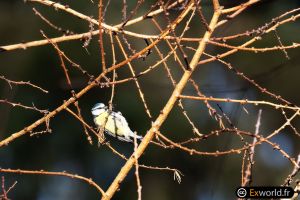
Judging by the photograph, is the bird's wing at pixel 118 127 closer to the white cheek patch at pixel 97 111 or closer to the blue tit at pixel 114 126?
the blue tit at pixel 114 126

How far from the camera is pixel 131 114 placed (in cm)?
677

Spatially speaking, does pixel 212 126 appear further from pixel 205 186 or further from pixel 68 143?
pixel 68 143

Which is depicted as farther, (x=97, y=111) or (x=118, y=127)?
(x=97, y=111)

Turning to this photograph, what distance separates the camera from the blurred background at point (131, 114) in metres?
A: 6.52

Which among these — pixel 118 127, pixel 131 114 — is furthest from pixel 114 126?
pixel 131 114

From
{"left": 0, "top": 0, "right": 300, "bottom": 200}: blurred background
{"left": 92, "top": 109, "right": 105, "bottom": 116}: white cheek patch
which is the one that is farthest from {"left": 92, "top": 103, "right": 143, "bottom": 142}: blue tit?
{"left": 0, "top": 0, "right": 300, "bottom": 200}: blurred background

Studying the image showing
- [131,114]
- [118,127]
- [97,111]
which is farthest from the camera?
[131,114]

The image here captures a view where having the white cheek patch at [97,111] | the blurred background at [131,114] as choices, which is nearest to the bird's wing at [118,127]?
the white cheek patch at [97,111]

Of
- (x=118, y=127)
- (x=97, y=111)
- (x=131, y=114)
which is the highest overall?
(x=131, y=114)

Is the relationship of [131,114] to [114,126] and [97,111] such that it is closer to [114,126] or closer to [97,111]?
[97,111]

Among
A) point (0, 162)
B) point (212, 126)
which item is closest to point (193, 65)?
point (212, 126)

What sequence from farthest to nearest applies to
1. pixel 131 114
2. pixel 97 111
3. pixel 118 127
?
pixel 131 114
pixel 97 111
pixel 118 127

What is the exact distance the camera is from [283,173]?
7.49 m

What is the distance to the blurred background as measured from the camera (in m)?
6.52
